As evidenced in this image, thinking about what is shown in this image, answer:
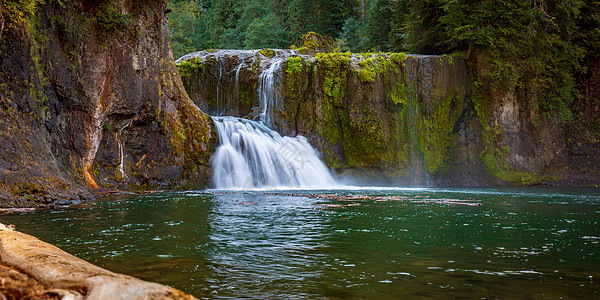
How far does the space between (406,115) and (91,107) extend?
13479mm

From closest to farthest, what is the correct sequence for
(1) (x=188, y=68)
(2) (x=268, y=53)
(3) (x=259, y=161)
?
(3) (x=259, y=161), (1) (x=188, y=68), (2) (x=268, y=53)

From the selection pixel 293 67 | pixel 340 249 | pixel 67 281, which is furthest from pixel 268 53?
pixel 67 281

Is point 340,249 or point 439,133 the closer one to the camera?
point 340,249

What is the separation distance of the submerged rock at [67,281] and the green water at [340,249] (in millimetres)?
1087

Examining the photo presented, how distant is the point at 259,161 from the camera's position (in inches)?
662

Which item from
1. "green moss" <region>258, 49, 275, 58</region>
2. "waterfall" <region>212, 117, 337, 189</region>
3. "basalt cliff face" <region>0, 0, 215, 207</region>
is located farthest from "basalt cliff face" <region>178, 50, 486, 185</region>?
"basalt cliff face" <region>0, 0, 215, 207</region>

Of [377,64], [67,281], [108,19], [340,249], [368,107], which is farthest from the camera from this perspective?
[377,64]

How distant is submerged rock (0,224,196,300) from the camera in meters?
1.99

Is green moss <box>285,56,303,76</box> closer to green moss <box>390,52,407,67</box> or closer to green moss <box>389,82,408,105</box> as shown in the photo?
green moss <box>390,52,407,67</box>

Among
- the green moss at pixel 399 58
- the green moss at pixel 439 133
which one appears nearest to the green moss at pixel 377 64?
the green moss at pixel 399 58

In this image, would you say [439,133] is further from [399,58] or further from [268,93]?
[268,93]

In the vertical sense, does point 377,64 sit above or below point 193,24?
below

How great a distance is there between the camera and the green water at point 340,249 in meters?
3.45

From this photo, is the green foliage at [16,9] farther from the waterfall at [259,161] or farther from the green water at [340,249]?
the waterfall at [259,161]
